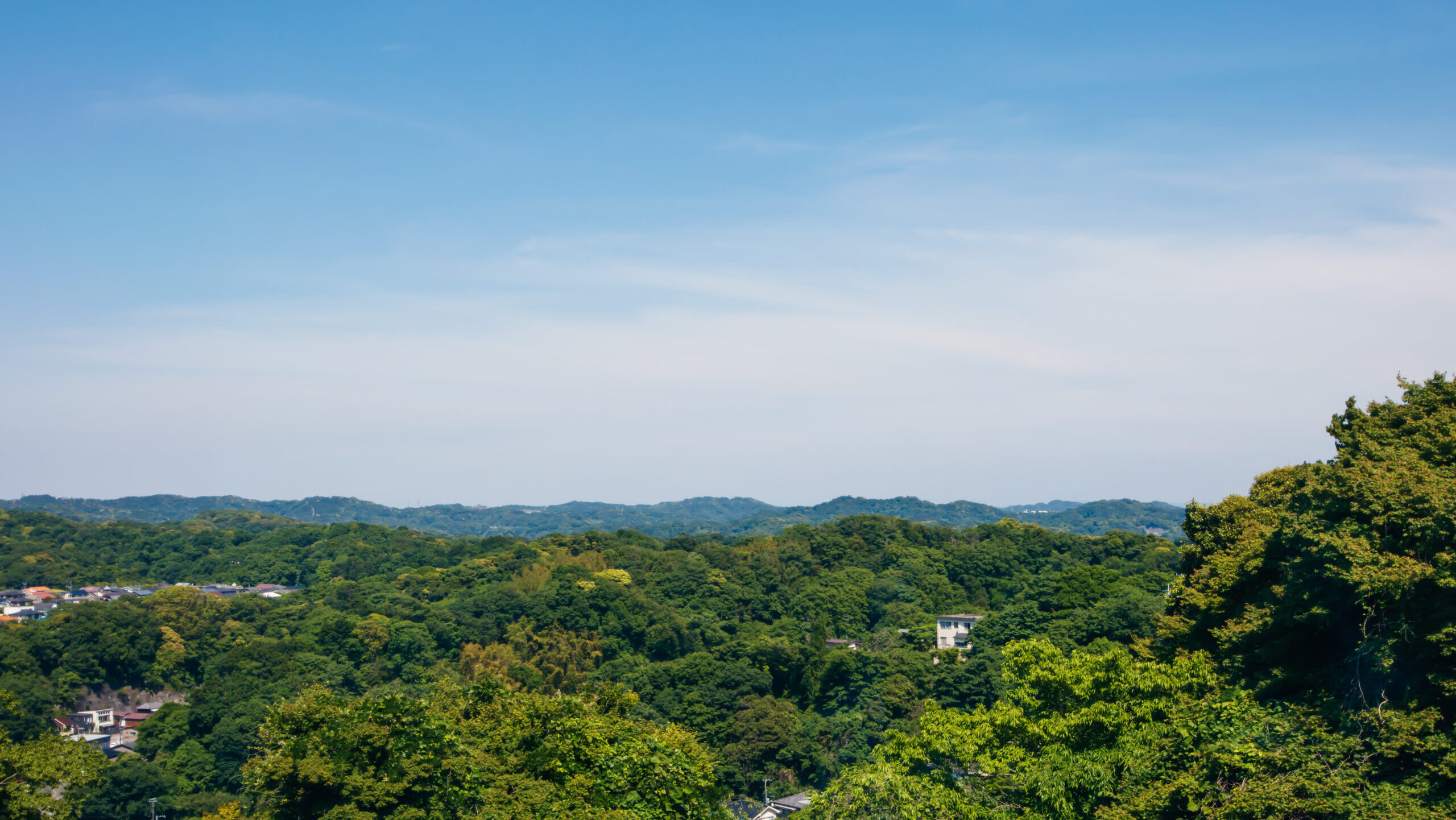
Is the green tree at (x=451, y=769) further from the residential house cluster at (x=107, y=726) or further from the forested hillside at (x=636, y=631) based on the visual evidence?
the residential house cluster at (x=107, y=726)

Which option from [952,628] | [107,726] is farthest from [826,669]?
[107,726]

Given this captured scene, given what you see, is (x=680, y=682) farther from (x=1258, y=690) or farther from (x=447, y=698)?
(x=1258, y=690)

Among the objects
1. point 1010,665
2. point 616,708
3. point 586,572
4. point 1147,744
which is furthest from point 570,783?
point 586,572

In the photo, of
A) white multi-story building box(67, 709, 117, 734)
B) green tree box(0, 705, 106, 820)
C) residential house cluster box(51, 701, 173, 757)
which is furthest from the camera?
white multi-story building box(67, 709, 117, 734)

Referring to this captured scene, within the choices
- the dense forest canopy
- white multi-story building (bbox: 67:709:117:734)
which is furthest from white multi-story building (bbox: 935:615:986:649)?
white multi-story building (bbox: 67:709:117:734)

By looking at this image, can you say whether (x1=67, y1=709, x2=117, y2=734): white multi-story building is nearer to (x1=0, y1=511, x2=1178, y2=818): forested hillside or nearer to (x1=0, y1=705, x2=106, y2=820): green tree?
(x1=0, y1=511, x2=1178, y2=818): forested hillside
